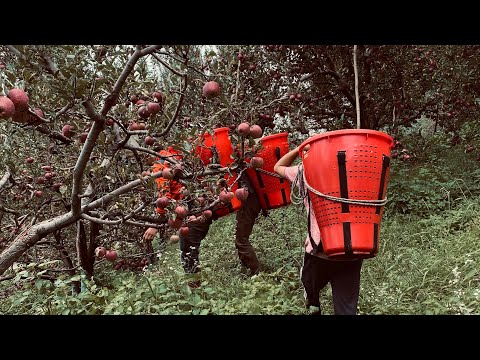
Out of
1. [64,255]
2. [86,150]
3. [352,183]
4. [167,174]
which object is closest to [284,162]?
[352,183]

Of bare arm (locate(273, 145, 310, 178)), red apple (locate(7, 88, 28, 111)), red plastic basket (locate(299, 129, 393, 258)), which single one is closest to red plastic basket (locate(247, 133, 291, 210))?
bare arm (locate(273, 145, 310, 178))

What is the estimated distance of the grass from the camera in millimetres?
3219

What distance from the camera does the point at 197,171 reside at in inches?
97.0

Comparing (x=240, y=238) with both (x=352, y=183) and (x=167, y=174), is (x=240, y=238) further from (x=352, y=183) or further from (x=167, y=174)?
(x=167, y=174)

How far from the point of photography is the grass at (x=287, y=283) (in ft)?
10.6

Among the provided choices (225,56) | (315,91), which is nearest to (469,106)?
(315,91)

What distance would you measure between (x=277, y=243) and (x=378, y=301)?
6.88 feet

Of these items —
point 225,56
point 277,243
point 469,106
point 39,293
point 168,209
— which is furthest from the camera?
point 469,106

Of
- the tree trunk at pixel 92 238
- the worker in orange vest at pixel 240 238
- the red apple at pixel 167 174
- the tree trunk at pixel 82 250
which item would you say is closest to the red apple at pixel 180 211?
the red apple at pixel 167 174

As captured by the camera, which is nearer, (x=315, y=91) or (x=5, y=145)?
(x=5, y=145)

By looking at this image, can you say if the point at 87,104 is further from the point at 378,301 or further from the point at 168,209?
the point at 378,301

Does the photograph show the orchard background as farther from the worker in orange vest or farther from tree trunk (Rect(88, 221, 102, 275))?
the worker in orange vest

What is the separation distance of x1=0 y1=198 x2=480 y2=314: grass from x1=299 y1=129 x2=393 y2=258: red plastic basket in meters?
1.01

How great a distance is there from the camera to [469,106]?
20.7 ft
